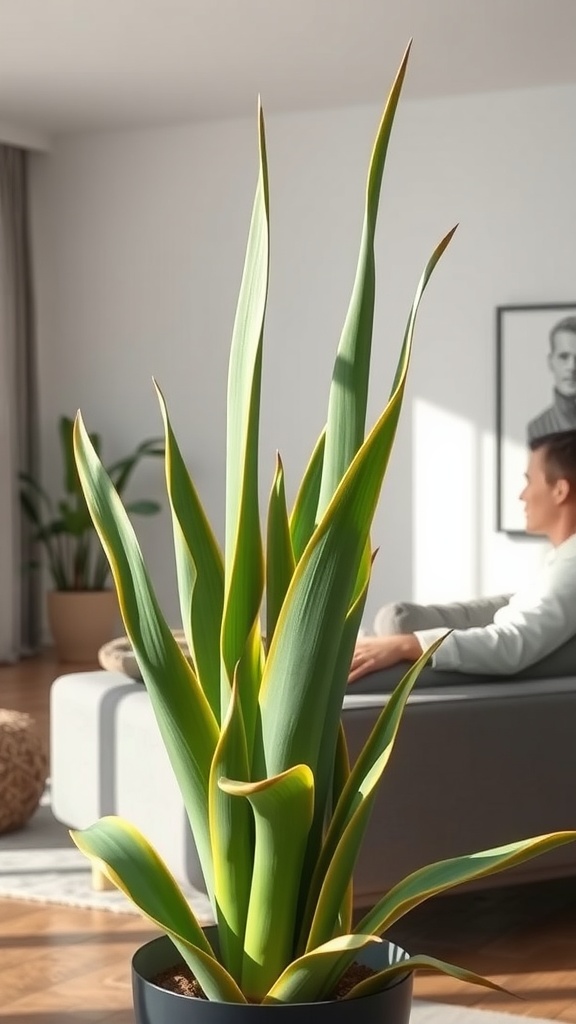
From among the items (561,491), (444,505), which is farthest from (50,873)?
(444,505)

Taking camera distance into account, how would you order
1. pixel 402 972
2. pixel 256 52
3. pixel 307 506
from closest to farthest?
pixel 402 972
pixel 307 506
pixel 256 52

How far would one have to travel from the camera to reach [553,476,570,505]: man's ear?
11.3ft

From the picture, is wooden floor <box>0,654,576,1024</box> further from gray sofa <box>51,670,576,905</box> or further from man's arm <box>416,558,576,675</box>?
man's arm <box>416,558,576,675</box>

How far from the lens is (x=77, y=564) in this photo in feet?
25.1

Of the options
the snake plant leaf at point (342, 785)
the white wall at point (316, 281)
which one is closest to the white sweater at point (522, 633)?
the snake plant leaf at point (342, 785)

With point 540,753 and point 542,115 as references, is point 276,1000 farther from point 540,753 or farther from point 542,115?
point 542,115

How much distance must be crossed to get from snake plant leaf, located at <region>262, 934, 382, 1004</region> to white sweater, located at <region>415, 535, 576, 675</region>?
66.1 inches

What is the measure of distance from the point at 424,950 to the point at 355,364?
1.92 metres

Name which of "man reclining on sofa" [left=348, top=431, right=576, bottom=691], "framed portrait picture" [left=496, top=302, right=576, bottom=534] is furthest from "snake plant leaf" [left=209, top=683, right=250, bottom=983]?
"framed portrait picture" [left=496, top=302, right=576, bottom=534]

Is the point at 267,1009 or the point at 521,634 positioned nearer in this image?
the point at 267,1009

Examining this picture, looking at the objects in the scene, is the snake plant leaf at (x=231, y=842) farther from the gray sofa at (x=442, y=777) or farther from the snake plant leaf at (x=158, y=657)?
the gray sofa at (x=442, y=777)

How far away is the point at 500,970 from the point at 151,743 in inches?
32.8

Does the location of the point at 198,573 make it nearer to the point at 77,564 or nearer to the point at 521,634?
the point at 521,634

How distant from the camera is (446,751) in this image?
3.12 meters
